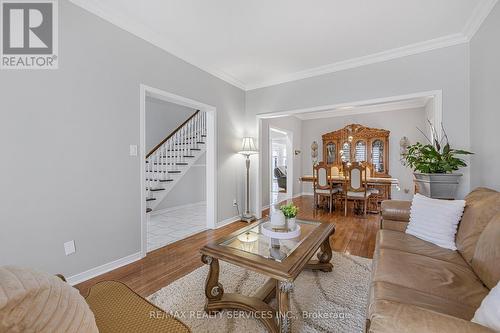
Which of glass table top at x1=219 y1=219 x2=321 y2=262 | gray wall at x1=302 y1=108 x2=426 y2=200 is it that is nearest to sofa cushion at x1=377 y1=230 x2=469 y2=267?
glass table top at x1=219 y1=219 x2=321 y2=262

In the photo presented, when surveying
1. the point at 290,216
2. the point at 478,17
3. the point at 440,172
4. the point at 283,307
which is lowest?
the point at 283,307

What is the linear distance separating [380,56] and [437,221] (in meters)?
2.37

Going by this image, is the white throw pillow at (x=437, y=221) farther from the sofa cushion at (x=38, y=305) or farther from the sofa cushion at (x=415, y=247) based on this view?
the sofa cushion at (x=38, y=305)

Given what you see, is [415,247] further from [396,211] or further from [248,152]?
[248,152]

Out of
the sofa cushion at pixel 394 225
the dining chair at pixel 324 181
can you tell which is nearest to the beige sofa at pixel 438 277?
the sofa cushion at pixel 394 225

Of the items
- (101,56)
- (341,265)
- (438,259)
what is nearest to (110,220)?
(101,56)

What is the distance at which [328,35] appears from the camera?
267 cm

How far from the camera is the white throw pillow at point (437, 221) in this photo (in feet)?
5.92

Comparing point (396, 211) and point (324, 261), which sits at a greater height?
point (396, 211)

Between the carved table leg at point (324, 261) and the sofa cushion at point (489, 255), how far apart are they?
104 centimetres

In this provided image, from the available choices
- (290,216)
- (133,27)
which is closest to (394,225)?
(290,216)

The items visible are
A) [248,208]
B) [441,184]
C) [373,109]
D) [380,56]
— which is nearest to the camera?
[441,184]

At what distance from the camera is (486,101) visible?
2.20 meters
